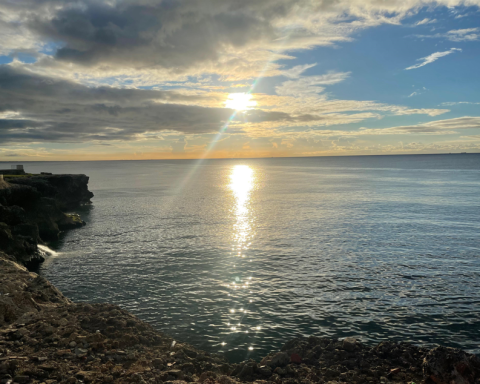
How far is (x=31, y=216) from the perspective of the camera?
48.7m

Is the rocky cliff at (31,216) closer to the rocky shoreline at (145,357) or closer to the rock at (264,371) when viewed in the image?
the rocky shoreline at (145,357)

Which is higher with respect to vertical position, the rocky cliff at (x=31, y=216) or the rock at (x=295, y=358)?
the rocky cliff at (x=31, y=216)

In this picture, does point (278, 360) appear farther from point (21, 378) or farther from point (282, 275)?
point (282, 275)

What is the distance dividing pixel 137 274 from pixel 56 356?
1787 cm

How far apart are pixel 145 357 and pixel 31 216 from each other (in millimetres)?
42082

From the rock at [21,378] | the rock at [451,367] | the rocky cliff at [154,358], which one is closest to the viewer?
the rock at [21,378]

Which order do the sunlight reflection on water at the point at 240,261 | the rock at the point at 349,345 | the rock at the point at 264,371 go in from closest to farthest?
the rock at the point at 264,371 < the rock at the point at 349,345 < the sunlight reflection on water at the point at 240,261

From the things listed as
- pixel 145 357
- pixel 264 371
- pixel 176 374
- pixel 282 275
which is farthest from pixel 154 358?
pixel 282 275

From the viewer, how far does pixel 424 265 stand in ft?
109

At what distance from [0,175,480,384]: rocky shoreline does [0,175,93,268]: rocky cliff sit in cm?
1625

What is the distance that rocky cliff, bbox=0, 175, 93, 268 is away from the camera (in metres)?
35.1

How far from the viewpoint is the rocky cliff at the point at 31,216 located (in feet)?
115

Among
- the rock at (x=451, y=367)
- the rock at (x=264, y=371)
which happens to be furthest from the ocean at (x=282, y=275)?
the rock at (x=451, y=367)

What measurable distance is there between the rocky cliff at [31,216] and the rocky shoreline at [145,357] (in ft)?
53.3
